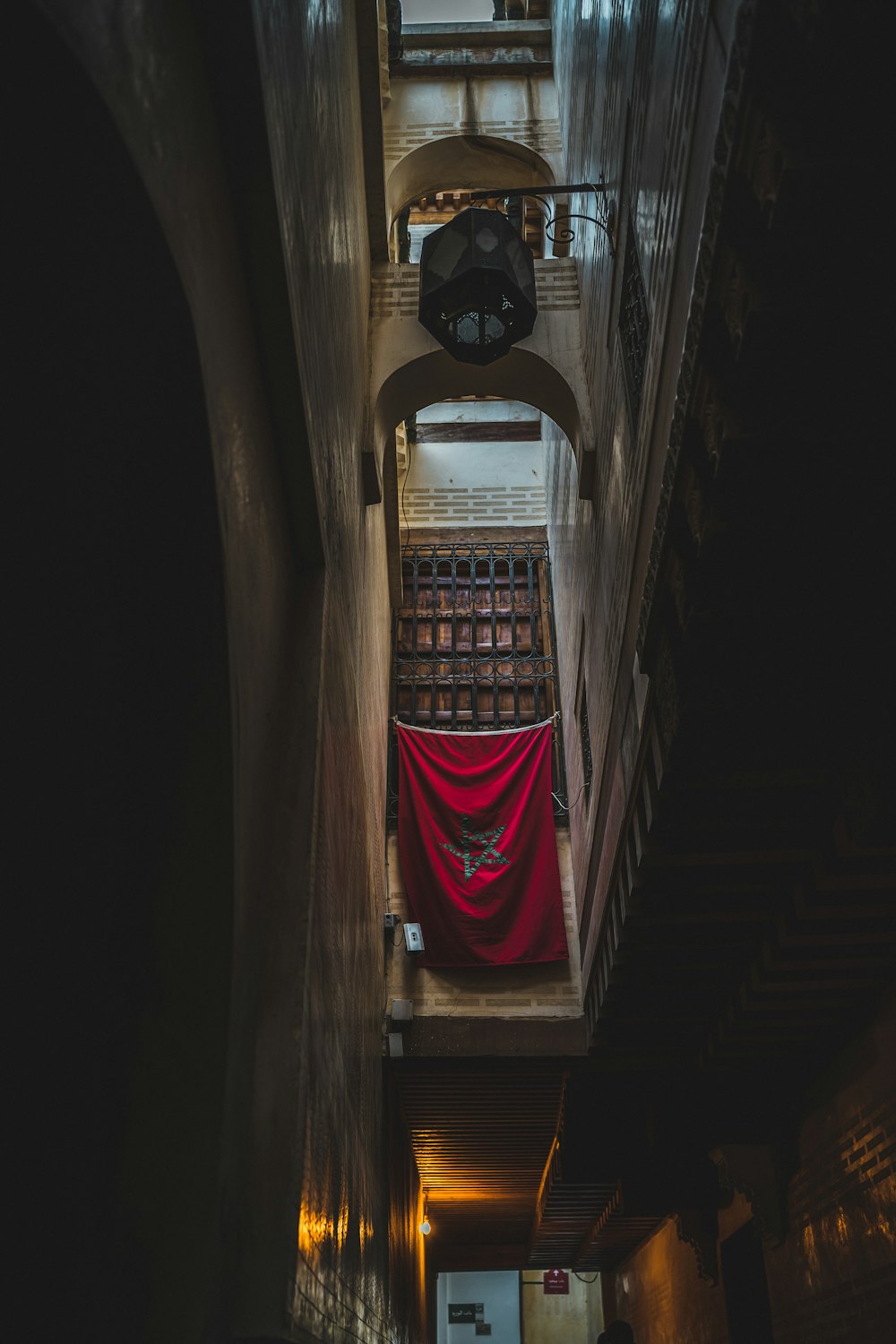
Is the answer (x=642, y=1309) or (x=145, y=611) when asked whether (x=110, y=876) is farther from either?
(x=642, y=1309)

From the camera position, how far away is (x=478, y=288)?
5.66m

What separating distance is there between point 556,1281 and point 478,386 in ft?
58.1

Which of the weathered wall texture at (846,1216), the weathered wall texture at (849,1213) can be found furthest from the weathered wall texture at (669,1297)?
the weathered wall texture at (849,1213)

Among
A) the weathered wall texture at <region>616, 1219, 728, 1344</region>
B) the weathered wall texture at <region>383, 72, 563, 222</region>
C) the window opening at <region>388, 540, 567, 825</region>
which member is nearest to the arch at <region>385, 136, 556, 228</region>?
the weathered wall texture at <region>383, 72, 563, 222</region>

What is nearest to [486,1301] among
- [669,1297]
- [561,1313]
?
[561,1313]

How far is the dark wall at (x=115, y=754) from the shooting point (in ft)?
6.61

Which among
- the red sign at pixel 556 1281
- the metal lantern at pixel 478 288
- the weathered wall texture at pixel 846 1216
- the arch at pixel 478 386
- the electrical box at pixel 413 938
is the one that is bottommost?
the red sign at pixel 556 1281

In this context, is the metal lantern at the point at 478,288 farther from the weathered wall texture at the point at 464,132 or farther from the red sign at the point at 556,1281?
the red sign at the point at 556,1281

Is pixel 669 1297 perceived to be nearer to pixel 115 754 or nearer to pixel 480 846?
pixel 480 846

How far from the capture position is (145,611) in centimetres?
253

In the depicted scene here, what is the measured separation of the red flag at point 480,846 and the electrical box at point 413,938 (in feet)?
0.36

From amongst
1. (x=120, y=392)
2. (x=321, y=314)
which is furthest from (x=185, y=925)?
(x=321, y=314)

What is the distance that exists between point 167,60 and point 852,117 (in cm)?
142

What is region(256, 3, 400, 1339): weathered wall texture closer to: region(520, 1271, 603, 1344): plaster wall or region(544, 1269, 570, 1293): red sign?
region(544, 1269, 570, 1293): red sign
